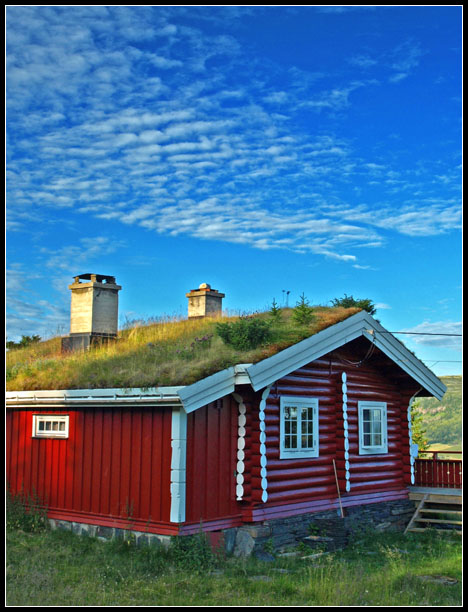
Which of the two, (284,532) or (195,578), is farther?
(284,532)

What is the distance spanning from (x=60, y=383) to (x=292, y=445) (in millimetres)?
5246

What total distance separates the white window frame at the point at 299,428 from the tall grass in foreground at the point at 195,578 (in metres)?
2.24

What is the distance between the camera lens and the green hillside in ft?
176

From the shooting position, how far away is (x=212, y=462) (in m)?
12.2

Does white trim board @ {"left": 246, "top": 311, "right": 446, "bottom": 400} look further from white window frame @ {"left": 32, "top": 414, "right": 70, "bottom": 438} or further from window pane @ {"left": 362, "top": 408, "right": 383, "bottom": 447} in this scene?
white window frame @ {"left": 32, "top": 414, "right": 70, "bottom": 438}

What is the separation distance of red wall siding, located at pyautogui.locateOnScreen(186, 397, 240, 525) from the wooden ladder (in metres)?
6.73

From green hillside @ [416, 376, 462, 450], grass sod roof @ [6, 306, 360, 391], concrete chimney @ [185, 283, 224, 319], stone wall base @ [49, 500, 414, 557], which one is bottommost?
green hillside @ [416, 376, 462, 450]

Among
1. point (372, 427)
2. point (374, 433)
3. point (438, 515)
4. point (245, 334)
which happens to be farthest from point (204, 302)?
point (438, 515)

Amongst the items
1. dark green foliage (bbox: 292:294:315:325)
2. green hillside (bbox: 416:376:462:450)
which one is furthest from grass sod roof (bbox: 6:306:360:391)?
green hillside (bbox: 416:376:462:450)

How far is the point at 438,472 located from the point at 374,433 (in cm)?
282

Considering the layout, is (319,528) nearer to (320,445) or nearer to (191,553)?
(320,445)

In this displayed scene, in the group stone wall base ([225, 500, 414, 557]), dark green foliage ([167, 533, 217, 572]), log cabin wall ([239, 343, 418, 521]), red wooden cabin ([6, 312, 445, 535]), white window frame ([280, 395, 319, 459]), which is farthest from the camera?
white window frame ([280, 395, 319, 459])

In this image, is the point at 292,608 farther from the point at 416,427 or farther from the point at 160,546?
the point at 416,427

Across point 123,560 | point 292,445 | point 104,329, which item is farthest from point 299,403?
point 104,329
